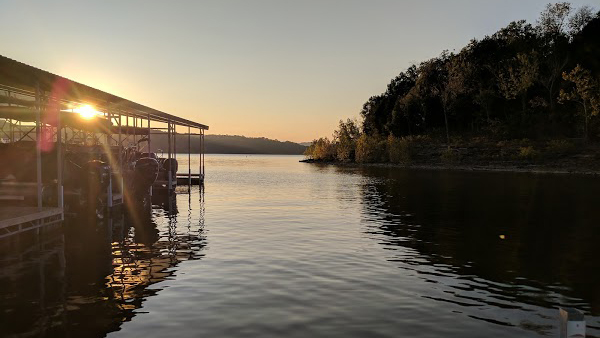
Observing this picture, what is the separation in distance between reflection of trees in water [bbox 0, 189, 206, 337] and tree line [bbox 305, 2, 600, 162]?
78978 mm

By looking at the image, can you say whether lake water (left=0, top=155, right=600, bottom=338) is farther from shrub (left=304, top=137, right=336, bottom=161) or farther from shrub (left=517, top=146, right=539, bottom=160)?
shrub (left=304, top=137, right=336, bottom=161)

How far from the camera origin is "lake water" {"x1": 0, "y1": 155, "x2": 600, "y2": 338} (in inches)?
361

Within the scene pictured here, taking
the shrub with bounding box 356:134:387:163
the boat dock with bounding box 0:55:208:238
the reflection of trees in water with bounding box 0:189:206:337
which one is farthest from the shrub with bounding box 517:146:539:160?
the reflection of trees in water with bounding box 0:189:206:337

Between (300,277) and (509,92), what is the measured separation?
9935 centimetres

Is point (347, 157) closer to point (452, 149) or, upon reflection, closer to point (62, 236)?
point (452, 149)

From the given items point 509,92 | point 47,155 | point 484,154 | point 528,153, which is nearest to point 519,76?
point 509,92

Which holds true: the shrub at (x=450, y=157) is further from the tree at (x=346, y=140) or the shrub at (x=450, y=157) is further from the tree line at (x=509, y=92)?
the tree at (x=346, y=140)

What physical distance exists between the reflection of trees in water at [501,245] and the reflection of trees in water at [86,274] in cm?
726

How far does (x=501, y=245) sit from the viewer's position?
17953 millimetres

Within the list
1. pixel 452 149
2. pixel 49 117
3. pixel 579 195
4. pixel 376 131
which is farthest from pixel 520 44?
pixel 49 117

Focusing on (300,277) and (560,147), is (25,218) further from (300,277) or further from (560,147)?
(560,147)

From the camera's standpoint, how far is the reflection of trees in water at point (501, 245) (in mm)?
11641

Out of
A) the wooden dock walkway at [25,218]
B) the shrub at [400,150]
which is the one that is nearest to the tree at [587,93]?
the shrub at [400,150]

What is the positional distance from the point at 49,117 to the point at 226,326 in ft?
84.3
